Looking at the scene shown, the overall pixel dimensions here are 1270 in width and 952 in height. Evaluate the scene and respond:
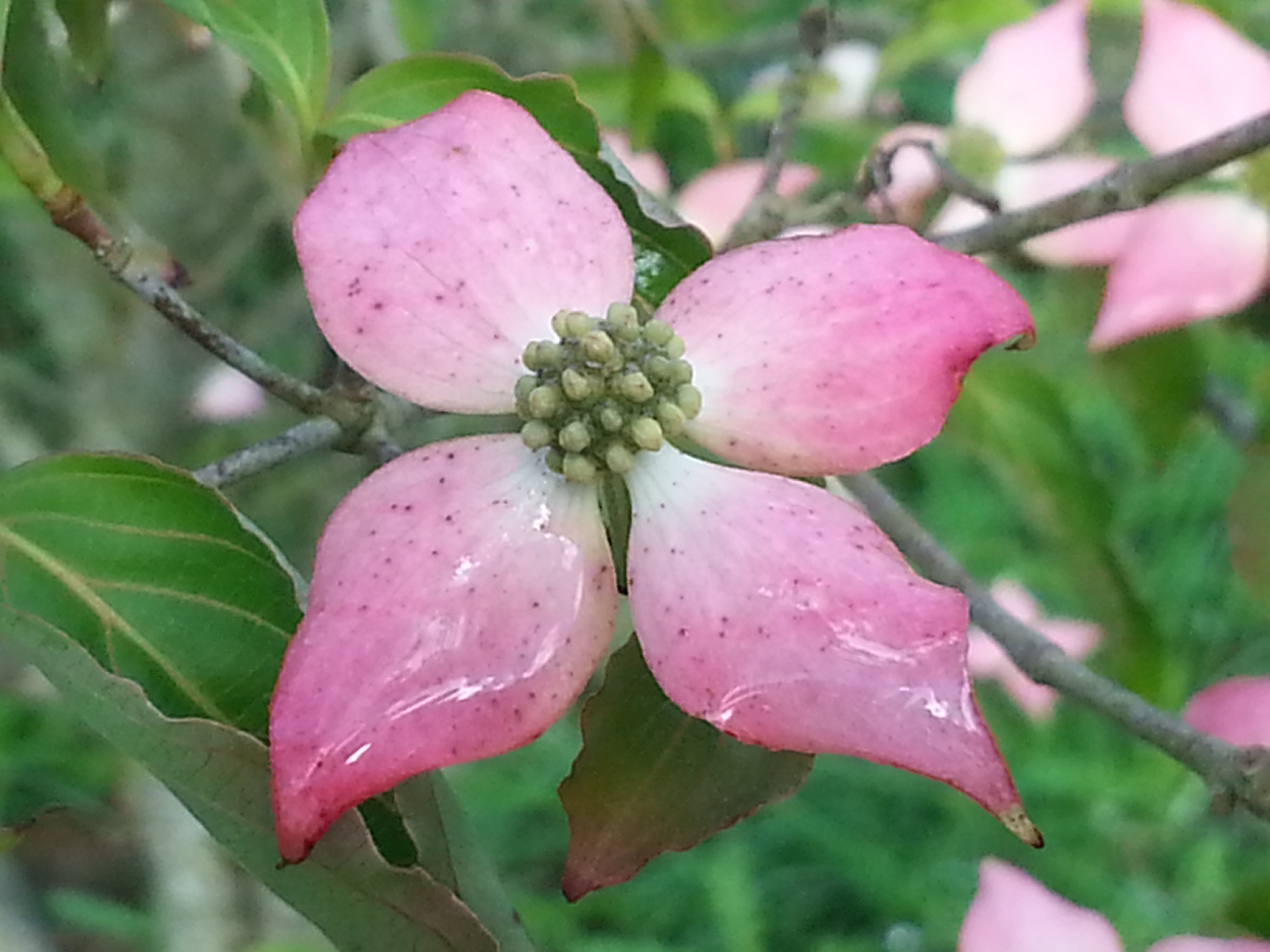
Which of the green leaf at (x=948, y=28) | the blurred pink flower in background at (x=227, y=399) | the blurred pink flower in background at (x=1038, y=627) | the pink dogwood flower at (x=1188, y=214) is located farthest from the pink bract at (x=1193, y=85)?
the blurred pink flower in background at (x=227, y=399)

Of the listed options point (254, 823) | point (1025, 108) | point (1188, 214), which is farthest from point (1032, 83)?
point (254, 823)

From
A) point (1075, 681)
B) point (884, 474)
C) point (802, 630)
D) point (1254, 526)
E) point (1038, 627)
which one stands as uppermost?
point (802, 630)

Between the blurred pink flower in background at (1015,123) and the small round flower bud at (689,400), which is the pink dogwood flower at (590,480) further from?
the blurred pink flower in background at (1015,123)

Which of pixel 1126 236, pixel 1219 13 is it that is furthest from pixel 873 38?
pixel 1126 236

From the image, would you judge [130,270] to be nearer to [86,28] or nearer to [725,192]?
[86,28]

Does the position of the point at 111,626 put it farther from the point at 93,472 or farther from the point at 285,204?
the point at 285,204

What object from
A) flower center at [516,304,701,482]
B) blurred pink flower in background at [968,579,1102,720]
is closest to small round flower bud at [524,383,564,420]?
flower center at [516,304,701,482]

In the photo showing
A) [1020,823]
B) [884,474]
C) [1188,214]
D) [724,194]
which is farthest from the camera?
[884,474]
